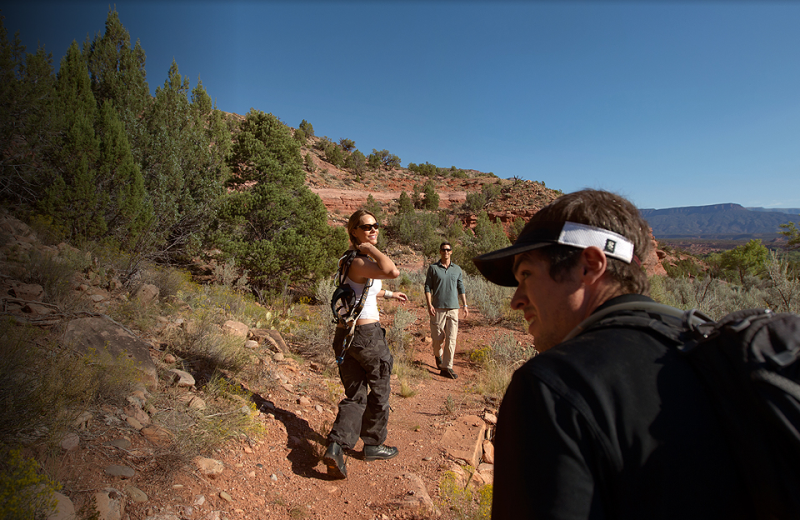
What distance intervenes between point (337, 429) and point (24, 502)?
72.4 inches

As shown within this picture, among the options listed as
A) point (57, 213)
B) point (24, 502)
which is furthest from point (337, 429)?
point (57, 213)

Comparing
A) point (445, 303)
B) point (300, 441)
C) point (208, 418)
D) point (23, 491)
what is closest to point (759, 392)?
point (23, 491)

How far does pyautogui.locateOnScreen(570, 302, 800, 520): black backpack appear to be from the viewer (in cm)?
58

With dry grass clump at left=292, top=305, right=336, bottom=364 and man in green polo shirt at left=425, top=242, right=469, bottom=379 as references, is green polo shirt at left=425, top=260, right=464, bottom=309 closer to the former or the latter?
man in green polo shirt at left=425, top=242, right=469, bottom=379

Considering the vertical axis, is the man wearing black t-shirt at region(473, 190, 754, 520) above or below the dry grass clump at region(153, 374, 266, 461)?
above

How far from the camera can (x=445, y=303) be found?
606 cm

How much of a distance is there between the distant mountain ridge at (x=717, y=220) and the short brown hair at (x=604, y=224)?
149019mm

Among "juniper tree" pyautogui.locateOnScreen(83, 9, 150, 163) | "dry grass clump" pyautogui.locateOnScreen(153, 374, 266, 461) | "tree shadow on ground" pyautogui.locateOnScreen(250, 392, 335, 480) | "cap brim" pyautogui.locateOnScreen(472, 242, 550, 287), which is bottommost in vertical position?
"tree shadow on ground" pyautogui.locateOnScreen(250, 392, 335, 480)

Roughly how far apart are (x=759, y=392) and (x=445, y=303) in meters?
5.47

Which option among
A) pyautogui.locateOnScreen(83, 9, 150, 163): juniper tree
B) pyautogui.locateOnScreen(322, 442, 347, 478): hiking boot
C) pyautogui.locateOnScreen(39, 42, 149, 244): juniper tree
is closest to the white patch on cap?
pyautogui.locateOnScreen(322, 442, 347, 478): hiking boot

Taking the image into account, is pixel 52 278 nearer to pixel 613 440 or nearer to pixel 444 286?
pixel 444 286

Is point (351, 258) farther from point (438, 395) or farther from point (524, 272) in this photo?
point (438, 395)

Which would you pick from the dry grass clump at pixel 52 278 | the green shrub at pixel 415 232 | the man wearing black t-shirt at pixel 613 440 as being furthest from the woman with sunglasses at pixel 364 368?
the green shrub at pixel 415 232

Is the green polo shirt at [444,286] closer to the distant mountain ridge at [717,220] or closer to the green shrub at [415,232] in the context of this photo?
the green shrub at [415,232]
